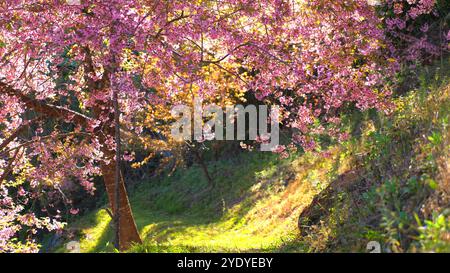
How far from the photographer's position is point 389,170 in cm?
633

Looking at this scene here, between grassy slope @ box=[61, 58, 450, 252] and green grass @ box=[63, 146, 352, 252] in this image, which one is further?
green grass @ box=[63, 146, 352, 252]

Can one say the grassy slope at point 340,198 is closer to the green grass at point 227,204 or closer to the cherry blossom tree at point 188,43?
the green grass at point 227,204

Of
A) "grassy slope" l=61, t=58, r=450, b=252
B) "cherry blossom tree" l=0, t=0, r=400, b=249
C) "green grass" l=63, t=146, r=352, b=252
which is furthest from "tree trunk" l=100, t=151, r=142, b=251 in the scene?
"cherry blossom tree" l=0, t=0, r=400, b=249

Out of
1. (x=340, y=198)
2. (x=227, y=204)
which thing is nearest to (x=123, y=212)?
(x=340, y=198)

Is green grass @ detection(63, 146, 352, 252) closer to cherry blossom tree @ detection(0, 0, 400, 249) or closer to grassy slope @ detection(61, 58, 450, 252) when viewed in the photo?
grassy slope @ detection(61, 58, 450, 252)

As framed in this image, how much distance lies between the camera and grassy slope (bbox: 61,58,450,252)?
5.17 meters

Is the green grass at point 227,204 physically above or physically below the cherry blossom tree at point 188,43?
below

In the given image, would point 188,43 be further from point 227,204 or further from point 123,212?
point 227,204

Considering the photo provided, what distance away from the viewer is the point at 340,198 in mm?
7523

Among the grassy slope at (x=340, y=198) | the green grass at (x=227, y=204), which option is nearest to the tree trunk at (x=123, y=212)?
the green grass at (x=227, y=204)

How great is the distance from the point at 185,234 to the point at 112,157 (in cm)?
476

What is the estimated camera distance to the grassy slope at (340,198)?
5168mm

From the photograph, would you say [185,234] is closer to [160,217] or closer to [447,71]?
[160,217]

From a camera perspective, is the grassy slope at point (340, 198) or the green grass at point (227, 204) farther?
the green grass at point (227, 204)
